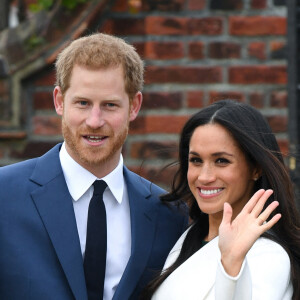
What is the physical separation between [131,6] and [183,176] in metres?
1.01

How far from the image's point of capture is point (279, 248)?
188 inches

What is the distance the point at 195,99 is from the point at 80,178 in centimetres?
107

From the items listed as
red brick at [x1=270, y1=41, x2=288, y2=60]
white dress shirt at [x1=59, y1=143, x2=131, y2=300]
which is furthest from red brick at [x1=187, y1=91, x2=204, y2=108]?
white dress shirt at [x1=59, y1=143, x2=131, y2=300]

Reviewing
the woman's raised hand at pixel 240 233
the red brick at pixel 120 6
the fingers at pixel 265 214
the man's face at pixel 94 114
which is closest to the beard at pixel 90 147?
the man's face at pixel 94 114

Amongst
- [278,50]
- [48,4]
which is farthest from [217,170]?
[48,4]

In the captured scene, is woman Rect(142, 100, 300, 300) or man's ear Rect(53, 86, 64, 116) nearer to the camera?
woman Rect(142, 100, 300, 300)

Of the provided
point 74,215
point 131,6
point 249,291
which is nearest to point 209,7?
point 131,6

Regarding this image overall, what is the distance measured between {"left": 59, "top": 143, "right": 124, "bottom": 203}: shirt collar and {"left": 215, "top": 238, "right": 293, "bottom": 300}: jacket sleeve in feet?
2.10

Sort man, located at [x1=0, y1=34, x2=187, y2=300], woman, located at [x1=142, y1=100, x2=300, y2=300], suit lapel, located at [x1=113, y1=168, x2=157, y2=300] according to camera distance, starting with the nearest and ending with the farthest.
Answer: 1. woman, located at [x1=142, y1=100, x2=300, y2=300]
2. man, located at [x1=0, y1=34, x2=187, y2=300]
3. suit lapel, located at [x1=113, y1=168, x2=157, y2=300]

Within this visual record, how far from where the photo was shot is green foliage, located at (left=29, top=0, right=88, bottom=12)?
19.8 ft

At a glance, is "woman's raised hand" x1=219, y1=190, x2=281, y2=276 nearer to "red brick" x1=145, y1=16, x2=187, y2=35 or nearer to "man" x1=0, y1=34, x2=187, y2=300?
"man" x1=0, y1=34, x2=187, y2=300

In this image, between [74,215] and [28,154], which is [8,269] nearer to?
[74,215]

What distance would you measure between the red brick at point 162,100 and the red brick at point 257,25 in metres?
0.39

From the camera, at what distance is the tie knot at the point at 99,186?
502cm
